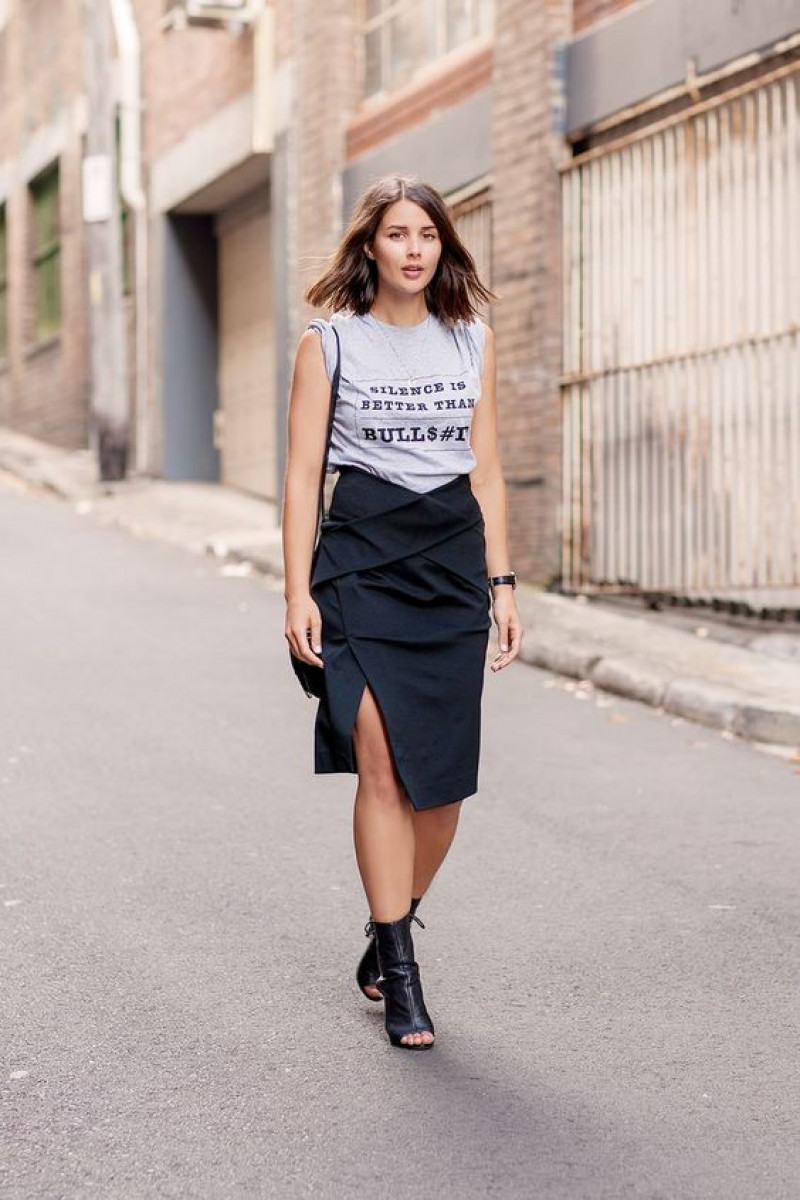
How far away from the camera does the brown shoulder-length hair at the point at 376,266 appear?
441cm

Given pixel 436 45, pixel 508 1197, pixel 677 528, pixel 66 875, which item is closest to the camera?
pixel 508 1197

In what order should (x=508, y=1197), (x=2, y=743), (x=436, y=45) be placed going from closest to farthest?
(x=508, y=1197) < (x=2, y=743) < (x=436, y=45)

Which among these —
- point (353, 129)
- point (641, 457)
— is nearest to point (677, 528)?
point (641, 457)

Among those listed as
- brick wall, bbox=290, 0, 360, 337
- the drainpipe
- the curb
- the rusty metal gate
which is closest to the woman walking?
the curb

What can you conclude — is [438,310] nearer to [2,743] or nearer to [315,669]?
[315,669]

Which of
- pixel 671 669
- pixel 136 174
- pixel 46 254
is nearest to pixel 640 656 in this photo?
pixel 671 669

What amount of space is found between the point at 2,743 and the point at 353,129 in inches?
402

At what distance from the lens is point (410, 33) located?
16.2 m

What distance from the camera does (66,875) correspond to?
5.85 m

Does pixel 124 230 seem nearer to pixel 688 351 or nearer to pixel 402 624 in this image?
pixel 688 351

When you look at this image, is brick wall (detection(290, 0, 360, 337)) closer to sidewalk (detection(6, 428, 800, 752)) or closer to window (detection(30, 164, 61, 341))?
sidewalk (detection(6, 428, 800, 752))

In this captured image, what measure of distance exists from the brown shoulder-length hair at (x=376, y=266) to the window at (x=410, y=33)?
10.7 metres

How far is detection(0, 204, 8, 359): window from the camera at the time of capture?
29.8 metres

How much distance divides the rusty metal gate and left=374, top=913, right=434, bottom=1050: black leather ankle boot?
6689 millimetres
